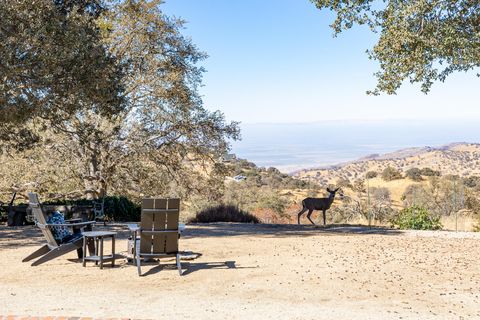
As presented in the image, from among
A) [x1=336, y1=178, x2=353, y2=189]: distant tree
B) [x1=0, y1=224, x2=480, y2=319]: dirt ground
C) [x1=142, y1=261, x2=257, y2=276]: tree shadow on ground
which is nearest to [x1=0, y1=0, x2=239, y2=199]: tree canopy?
[x1=0, y1=224, x2=480, y2=319]: dirt ground

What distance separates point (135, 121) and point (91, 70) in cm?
710

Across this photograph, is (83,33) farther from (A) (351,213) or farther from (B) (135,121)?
(A) (351,213)

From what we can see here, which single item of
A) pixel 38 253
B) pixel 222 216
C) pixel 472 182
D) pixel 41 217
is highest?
pixel 472 182

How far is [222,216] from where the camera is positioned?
1884cm

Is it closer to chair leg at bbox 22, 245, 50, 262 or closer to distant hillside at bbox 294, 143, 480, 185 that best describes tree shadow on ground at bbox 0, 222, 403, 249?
chair leg at bbox 22, 245, 50, 262

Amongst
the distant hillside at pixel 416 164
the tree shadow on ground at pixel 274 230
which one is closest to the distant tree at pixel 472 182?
the distant hillside at pixel 416 164

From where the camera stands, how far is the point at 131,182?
22172 millimetres

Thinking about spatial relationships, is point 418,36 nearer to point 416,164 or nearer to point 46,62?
point 46,62

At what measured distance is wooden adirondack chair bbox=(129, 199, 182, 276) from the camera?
327 inches

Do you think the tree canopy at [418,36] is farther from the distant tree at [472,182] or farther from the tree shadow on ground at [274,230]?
the distant tree at [472,182]

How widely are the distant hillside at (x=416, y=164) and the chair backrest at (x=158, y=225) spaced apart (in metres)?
59.2

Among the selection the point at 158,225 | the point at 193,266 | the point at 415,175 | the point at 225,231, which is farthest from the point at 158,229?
the point at 415,175

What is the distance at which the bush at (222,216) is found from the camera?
18.8 metres

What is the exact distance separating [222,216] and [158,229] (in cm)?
1053
